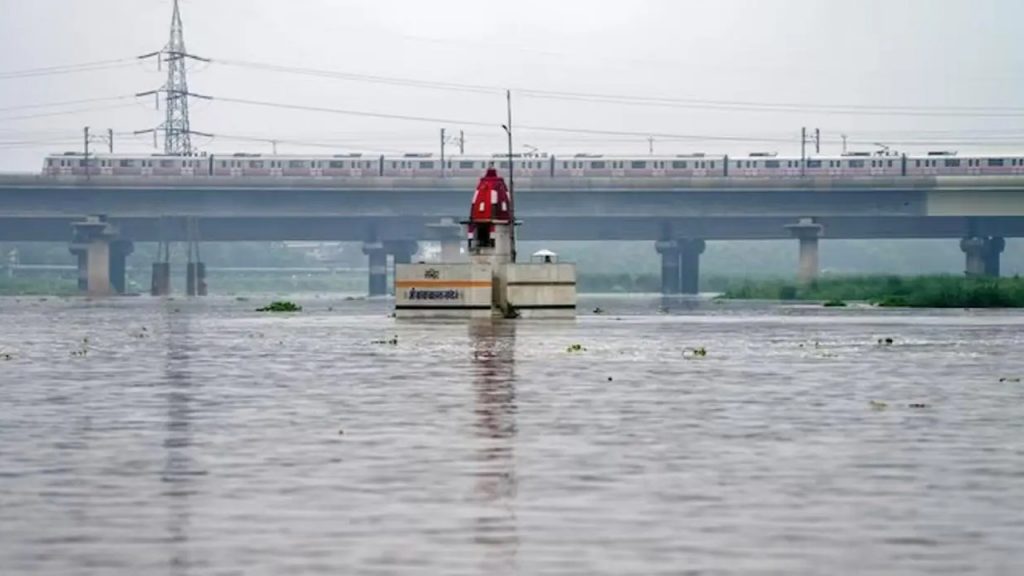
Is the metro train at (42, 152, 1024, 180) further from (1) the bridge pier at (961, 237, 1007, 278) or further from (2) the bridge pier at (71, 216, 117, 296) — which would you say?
(1) the bridge pier at (961, 237, 1007, 278)

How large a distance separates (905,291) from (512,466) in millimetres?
122497

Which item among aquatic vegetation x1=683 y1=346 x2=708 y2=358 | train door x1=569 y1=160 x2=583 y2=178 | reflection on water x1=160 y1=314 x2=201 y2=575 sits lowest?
reflection on water x1=160 y1=314 x2=201 y2=575

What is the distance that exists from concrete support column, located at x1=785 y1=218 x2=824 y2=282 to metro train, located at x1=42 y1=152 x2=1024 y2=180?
15.6ft

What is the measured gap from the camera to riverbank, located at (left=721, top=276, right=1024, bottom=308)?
121m

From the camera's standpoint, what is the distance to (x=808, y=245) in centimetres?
19250

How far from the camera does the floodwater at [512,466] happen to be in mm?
16484

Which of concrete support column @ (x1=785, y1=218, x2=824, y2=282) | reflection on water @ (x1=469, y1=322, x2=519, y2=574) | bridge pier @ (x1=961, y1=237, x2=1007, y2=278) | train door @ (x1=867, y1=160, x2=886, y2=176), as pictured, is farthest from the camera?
bridge pier @ (x1=961, y1=237, x2=1007, y2=278)

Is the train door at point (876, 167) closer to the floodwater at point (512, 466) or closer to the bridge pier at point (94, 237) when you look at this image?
the bridge pier at point (94, 237)

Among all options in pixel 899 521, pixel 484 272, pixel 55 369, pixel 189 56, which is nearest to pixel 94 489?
pixel 899 521

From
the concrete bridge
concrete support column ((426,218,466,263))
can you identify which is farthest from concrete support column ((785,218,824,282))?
concrete support column ((426,218,466,263))

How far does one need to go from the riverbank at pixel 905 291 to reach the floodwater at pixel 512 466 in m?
75.0

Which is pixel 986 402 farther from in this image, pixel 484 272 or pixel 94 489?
pixel 484 272

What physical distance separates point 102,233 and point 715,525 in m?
183

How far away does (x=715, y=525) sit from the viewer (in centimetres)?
1802
